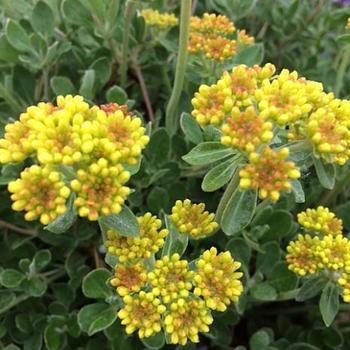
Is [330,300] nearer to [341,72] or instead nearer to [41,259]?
[41,259]

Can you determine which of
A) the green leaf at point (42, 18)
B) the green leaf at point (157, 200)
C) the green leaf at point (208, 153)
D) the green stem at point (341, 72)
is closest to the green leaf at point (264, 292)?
the green leaf at point (157, 200)

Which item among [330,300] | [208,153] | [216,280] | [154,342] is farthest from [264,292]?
[208,153]

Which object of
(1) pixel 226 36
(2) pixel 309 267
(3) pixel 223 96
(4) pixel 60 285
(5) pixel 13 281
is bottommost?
(4) pixel 60 285

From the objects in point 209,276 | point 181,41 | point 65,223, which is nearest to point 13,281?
point 65,223

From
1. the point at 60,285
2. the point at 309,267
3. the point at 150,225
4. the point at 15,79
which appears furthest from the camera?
the point at 15,79

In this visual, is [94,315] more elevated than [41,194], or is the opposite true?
[41,194]

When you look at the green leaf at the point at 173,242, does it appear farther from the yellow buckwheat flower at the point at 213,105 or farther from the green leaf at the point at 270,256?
the green leaf at the point at 270,256

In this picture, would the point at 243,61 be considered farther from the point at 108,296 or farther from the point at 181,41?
the point at 108,296
